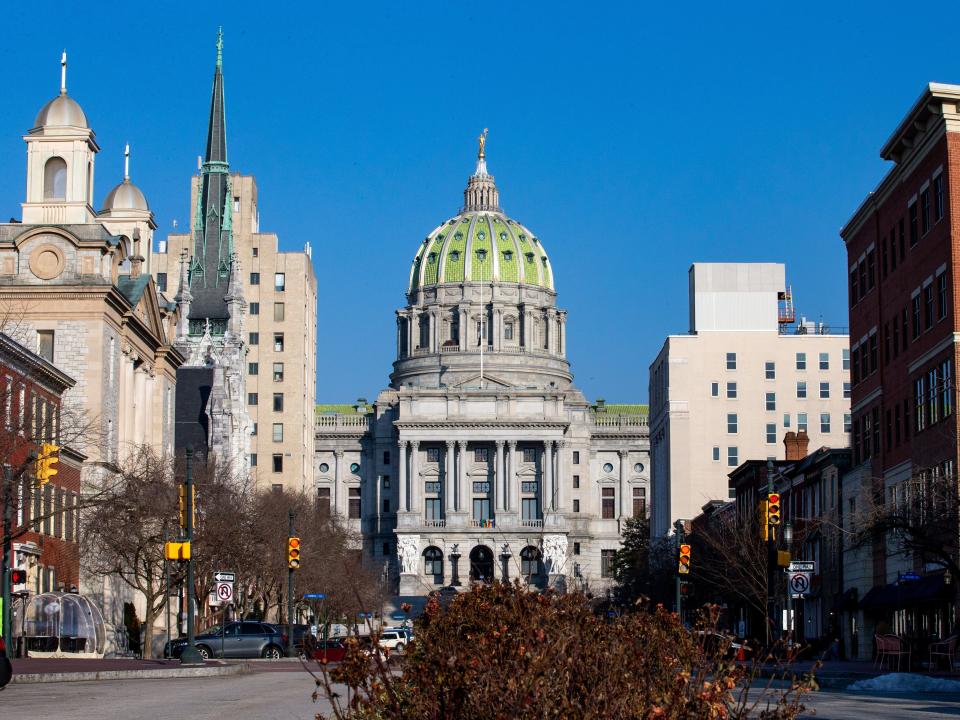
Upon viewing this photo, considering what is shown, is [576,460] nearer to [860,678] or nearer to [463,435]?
[463,435]

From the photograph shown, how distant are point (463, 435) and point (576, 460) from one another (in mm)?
16126

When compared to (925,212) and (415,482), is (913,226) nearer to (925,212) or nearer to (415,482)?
(925,212)

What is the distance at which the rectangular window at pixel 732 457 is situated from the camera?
141m

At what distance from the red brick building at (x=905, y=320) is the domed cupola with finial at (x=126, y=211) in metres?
35.0

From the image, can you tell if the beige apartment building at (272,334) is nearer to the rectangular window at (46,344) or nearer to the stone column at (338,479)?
the stone column at (338,479)

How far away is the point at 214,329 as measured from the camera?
113688 millimetres

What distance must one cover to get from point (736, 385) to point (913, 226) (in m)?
83.1

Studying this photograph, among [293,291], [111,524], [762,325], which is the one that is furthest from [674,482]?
[111,524]

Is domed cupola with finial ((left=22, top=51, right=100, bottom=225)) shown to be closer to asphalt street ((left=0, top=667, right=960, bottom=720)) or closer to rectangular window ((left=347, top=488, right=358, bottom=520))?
asphalt street ((left=0, top=667, right=960, bottom=720))

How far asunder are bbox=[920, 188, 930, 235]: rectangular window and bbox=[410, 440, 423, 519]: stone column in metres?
133

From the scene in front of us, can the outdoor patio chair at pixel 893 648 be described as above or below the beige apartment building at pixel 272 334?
below

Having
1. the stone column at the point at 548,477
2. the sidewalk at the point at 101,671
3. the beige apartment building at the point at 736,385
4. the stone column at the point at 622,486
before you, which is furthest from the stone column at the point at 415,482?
the sidewalk at the point at 101,671

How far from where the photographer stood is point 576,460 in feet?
650

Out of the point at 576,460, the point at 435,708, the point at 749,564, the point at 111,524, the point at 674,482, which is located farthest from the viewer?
the point at 576,460
